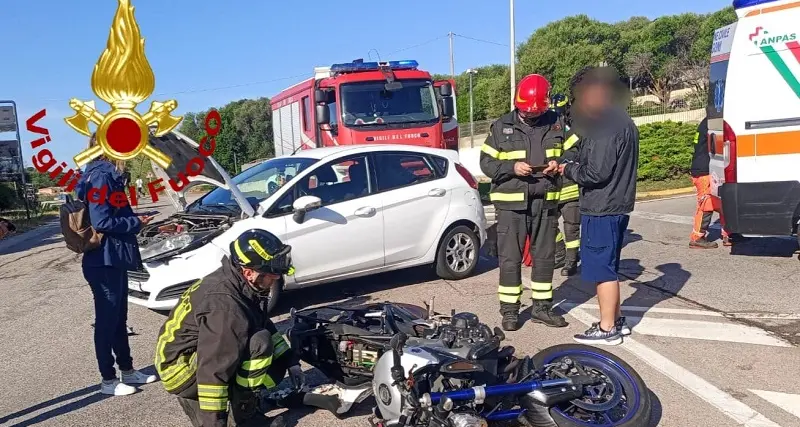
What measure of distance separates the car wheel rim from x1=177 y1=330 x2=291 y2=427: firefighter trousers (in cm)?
381

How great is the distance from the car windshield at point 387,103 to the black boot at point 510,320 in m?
6.92

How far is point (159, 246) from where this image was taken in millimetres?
5988

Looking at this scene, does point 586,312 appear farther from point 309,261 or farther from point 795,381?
point 309,261

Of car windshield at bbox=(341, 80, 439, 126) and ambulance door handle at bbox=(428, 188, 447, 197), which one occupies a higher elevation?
car windshield at bbox=(341, 80, 439, 126)

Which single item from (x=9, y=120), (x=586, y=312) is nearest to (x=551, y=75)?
(x=9, y=120)

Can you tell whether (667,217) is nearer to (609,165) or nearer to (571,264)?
(571,264)

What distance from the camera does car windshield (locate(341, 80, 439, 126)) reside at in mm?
11773

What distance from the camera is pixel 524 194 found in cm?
530

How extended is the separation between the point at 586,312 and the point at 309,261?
2638 mm

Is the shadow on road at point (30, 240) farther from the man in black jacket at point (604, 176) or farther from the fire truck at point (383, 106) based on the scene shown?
the man in black jacket at point (604, 176)

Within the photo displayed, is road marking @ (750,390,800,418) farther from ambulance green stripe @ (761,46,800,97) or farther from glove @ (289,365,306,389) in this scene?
ambulance green stripe @ (761,46,800,97)

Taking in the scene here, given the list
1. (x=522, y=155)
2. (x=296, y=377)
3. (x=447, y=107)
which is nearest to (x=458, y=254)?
(x=522, y=155)

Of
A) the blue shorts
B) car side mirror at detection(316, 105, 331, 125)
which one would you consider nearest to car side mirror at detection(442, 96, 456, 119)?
car side mirror at detection(316, 105, 331, 125)

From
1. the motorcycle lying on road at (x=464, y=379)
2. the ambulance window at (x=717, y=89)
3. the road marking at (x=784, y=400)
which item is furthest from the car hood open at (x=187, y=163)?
the ambulance window at (x=717, y=89)
